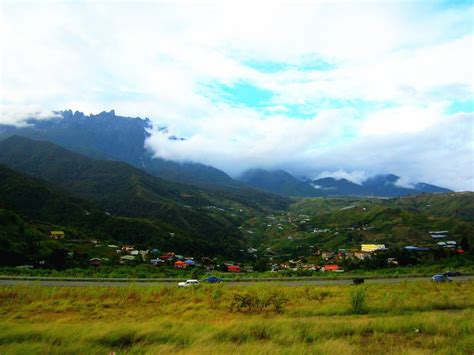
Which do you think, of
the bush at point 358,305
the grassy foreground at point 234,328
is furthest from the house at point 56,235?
the bush at point 358,305

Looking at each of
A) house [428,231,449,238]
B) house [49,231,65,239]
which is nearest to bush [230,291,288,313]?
house [49,231,65,239]

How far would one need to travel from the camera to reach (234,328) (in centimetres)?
→ 975

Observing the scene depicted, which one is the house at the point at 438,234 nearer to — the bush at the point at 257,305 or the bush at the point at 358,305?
the bush at the point at 257,305

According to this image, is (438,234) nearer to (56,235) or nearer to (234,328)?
(56,235)

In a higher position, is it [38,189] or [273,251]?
[38,189]

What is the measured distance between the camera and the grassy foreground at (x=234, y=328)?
7.92 metres

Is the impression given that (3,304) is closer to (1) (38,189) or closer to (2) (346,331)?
(2) (346,331)

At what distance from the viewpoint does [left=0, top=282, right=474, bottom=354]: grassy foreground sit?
792 centimetres

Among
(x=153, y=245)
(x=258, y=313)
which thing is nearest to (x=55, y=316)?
(x=258, y=313)

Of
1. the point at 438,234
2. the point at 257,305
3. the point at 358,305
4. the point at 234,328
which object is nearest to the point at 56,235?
the point at 257,305

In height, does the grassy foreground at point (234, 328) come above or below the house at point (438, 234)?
above

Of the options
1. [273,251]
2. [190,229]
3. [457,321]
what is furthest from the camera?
[190,229]

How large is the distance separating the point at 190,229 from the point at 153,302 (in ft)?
538

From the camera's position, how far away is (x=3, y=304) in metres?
16.0
